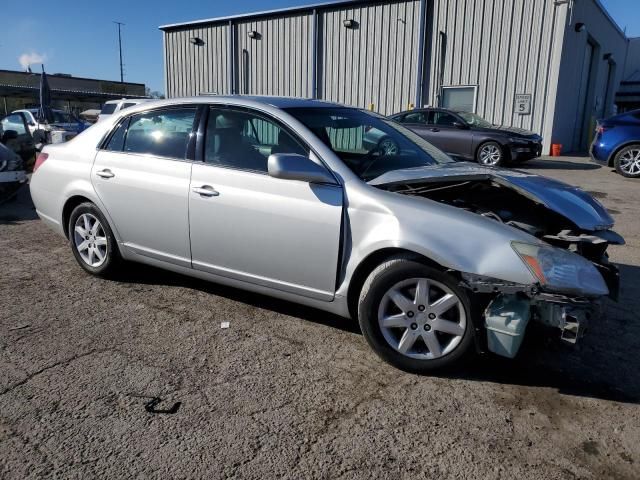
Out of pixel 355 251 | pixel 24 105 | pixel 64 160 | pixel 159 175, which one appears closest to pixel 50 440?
pixel 355 251

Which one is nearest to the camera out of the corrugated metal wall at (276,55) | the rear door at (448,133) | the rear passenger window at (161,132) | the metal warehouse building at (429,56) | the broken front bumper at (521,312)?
the broken front bumper at (521,312)

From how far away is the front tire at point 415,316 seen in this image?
2881mm

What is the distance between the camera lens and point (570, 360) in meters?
3.26

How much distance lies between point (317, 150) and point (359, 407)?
160 cm

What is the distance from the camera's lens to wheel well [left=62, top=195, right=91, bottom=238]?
4545 millimetres

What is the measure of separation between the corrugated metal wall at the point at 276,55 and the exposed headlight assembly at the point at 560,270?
18840 mm

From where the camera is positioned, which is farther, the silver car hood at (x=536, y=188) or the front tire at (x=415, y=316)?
the silver car hood at (x=536, y=188)

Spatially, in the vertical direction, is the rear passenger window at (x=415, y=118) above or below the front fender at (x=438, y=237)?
above

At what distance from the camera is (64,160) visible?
462 cm

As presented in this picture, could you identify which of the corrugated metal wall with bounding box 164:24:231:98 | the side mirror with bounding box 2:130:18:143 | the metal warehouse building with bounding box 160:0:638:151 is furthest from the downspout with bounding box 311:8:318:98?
the side mirror with bounding box 2:130:18:143

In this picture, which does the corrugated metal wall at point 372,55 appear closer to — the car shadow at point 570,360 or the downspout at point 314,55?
the downspout at point 314,55

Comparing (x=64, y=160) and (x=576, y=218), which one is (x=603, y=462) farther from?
(x=64, y=160)

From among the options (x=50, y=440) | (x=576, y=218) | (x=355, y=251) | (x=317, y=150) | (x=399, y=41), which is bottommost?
(x=50, y=440)

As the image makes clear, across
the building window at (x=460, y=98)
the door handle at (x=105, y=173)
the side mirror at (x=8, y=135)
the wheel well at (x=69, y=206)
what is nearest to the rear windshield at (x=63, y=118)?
the side mirror at (x=8, y=135)
